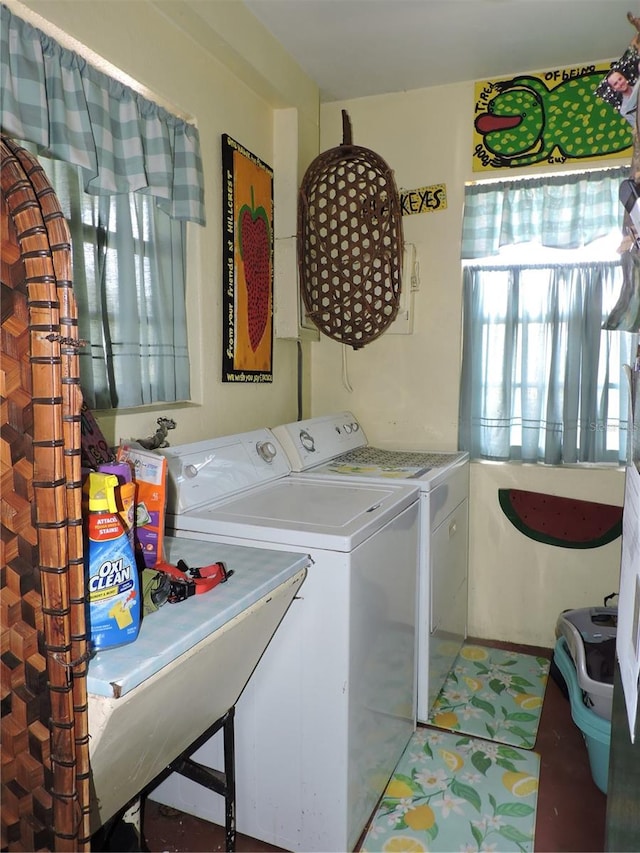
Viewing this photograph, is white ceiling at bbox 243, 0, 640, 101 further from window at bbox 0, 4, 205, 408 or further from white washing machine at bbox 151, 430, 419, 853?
white washing machine at bbox 151, 430, 419, 853

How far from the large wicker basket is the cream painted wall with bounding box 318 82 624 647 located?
2251mm

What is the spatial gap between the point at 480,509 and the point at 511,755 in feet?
3.71

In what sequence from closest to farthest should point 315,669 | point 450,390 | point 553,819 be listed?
point 315,669 < point 553,819 < point 450,390

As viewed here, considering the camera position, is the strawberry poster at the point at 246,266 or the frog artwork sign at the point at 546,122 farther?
the frog artwork sign at the point at 546,122

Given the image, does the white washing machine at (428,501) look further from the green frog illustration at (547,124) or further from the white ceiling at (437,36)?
the white ceiling at (437,36)

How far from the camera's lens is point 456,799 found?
1.87m

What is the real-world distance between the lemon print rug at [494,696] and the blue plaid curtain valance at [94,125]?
207cm

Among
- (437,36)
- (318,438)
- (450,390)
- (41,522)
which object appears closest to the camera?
(41,522)

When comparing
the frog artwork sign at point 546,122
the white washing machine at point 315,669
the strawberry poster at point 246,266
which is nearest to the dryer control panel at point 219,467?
the white washing machine at point 315,669

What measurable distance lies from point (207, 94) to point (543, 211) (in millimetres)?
1514

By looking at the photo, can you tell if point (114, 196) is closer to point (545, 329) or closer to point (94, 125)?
point (94, 125)

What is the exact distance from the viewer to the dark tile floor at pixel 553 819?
1688mm

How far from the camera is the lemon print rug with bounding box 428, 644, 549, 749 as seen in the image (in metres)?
2.22

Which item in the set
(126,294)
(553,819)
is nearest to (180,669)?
(126,294)
